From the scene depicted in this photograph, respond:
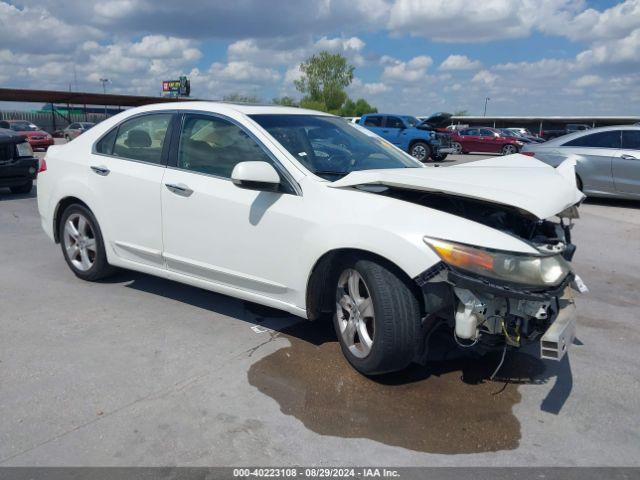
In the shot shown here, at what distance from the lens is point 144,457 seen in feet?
9.25

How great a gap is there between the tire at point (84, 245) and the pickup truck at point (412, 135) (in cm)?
1674

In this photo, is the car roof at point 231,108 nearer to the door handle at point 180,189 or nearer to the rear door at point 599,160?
the door handle at point 180,189

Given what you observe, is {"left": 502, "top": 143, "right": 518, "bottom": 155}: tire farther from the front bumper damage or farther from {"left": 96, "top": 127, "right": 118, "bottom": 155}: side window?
the front bumper damage

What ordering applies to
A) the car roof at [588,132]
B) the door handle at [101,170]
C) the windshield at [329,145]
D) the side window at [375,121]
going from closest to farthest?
the windshield at [329,145], the door handle at [101,170], the car roof at [588,132], the side window at [375,121]

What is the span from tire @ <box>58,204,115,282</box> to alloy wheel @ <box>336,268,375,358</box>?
8.21 feet

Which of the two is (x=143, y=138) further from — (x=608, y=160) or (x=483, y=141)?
(x=483, y=141)

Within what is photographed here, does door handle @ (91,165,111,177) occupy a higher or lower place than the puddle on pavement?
higher

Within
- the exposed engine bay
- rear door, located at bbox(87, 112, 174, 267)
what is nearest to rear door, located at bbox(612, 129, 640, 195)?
the exposed engine bay

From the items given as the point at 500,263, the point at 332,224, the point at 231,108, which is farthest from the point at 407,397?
the point at 231,108

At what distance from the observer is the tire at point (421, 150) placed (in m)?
21.4

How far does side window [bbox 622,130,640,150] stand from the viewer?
10406 millimetres

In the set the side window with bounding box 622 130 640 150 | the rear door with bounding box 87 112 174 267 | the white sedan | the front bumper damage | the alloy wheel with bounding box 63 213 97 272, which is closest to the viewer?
the front bumper damage

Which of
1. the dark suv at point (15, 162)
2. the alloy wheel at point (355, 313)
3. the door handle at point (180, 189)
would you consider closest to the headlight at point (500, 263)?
the alloy wheel at point (355, 313)

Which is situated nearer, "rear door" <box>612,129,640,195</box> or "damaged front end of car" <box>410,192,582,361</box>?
"damaged front end of car" <box>410,192,582,361</box>
